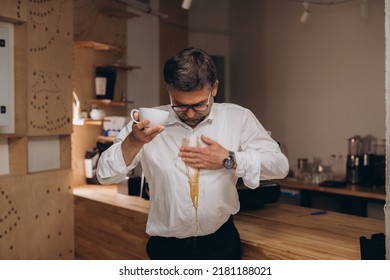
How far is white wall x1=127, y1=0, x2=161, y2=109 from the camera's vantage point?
3.76 meters

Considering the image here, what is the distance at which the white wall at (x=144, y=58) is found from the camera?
148 inches

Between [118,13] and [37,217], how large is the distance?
66.5 inches

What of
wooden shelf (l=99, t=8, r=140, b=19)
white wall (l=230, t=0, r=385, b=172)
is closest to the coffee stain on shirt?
wooden shelf (l=99, t=8, r=140, b=19)

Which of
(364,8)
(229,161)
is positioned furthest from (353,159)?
(229,161)

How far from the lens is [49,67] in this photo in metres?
2.83

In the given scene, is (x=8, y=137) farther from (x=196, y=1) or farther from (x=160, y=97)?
(x=196, y=1)

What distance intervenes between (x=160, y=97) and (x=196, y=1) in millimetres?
1108

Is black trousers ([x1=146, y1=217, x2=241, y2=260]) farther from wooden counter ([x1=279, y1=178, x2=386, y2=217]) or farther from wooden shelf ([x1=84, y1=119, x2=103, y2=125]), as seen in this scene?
wooden counter ([x1=279, y1=178, x2=386, y2=217])

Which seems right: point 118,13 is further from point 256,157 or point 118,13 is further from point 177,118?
point 256,157

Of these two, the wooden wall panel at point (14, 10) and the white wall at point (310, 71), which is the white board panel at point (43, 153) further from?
the white wall at point (310, 71)

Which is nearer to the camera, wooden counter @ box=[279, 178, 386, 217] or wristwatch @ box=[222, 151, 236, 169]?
wristwatch @ box=[222, 151, 236, 169]

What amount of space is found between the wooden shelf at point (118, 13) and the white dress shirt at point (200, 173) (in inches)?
81.3

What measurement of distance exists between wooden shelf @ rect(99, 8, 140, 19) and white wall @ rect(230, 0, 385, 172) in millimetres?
1426

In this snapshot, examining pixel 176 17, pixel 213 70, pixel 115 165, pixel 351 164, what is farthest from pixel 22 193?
pixel 351 164
